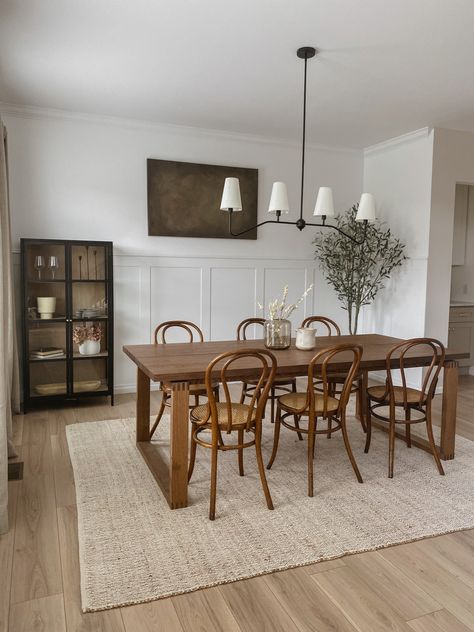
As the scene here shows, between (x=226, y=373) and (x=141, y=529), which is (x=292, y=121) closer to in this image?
(x=226, y=373)

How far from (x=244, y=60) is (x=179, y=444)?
2582mm

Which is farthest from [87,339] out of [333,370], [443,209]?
[443,209]

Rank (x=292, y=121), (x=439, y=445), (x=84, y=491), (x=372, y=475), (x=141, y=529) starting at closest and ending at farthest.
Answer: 1. (x=141, y=529)
2. (x=84, y=491)
3. (x=372, y=475)
4. (x=439, y=445)
5. (x=292, y=121)

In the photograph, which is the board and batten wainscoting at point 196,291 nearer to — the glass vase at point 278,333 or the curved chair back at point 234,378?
the glass vase at point 278,333

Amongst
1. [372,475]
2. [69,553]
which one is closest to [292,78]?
[372,475]

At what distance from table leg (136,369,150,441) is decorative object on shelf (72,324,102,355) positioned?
121 centimetres

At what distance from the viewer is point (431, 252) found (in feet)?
16.7

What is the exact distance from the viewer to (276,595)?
2.00m

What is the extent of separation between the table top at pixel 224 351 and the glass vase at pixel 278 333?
62mm

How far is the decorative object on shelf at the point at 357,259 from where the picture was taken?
17.8 ft

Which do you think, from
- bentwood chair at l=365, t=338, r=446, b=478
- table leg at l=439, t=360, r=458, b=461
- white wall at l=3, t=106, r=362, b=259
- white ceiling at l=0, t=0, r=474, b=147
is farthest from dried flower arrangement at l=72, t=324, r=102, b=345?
table leg at l=439, t=360, r=458, b=461

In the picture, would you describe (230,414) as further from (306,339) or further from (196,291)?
(196,291)

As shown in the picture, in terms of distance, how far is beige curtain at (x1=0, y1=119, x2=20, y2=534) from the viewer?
2.42 metres

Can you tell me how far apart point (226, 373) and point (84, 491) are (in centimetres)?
109
